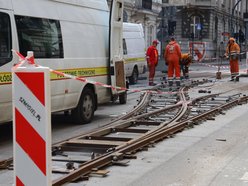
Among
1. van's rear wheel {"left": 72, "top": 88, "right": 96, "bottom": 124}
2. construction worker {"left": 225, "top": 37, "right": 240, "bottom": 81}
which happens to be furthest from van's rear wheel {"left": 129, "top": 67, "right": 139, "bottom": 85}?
van's rear wheel {"left": 72, "top": 88, "right": 96, "bottom": 124}

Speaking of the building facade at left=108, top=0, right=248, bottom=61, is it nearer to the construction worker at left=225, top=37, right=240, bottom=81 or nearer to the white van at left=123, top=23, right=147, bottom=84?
the construction worker at left=225, top=37, right=240, bottom=81

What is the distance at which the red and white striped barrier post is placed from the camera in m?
3.69

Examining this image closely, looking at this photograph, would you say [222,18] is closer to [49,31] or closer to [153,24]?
[153,24]

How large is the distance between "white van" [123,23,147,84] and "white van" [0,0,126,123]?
8.80 metres

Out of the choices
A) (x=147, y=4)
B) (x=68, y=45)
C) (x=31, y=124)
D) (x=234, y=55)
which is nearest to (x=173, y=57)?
(x=234, y=55)

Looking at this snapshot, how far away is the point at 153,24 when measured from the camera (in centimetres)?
4906

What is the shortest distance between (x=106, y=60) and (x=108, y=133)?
9.22ft

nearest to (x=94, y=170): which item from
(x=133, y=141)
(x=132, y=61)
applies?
(x=133, y=141)

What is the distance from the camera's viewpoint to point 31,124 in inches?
146

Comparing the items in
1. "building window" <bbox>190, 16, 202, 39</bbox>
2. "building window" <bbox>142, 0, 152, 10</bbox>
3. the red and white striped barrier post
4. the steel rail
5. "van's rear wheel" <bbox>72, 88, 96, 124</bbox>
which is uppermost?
"building window" <bbox>142, 0, 152, 10</bbox>

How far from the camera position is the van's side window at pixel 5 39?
797 centimetres

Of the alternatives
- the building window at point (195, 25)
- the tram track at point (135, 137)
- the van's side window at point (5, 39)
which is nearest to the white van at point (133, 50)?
the tram track at point (135, 137)

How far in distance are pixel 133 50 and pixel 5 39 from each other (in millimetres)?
13780

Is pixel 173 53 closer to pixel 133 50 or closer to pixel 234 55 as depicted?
pixel 133 50
